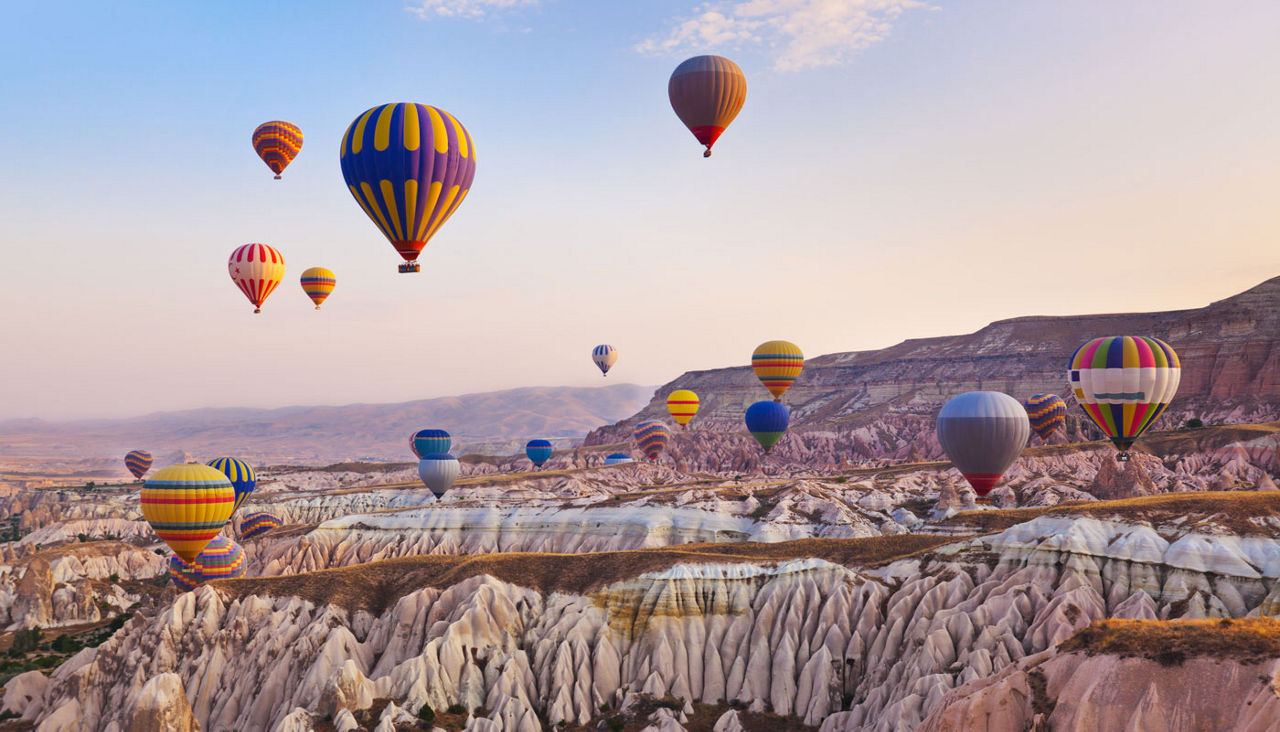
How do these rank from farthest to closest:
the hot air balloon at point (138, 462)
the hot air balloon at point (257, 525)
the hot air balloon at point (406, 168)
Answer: the hot air balloon at point (138, 462) < the hot air balloon at point (257, 525) < the hot air balloon at point (406, 168)

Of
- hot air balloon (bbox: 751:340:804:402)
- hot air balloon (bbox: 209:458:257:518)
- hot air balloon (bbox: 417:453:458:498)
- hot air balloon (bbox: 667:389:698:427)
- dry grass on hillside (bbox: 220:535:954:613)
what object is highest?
hot air balloon (bbox: 751:340:804:402)

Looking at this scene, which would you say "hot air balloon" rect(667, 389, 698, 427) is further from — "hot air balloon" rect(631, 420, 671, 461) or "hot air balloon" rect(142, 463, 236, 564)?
"hot air balloon" rect(142, 463, 236, 564)

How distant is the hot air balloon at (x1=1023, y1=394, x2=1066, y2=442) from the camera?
123188 millimetres

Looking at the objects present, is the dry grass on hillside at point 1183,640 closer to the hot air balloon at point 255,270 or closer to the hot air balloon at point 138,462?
the hot air balloon at point 255,270

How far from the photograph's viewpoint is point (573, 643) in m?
47.8

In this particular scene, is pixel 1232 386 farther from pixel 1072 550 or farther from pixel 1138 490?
pixel 1072 550

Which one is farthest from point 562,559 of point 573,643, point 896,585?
point 896,585

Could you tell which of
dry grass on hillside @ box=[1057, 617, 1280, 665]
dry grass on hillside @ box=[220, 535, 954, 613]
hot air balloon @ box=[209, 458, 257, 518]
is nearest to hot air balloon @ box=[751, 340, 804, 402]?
dry grass on hillside @ box=[220, 535, 954, 613]

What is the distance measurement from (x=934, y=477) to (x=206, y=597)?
250 feet

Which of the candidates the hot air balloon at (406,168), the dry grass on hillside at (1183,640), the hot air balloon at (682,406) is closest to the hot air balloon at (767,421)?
the hot air balloon at (682,406)

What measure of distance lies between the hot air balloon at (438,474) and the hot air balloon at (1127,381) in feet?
243

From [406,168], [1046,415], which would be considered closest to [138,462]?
[406,168]

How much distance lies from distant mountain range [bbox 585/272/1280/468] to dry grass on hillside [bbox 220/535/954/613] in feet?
317

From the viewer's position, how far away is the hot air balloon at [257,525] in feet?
355
